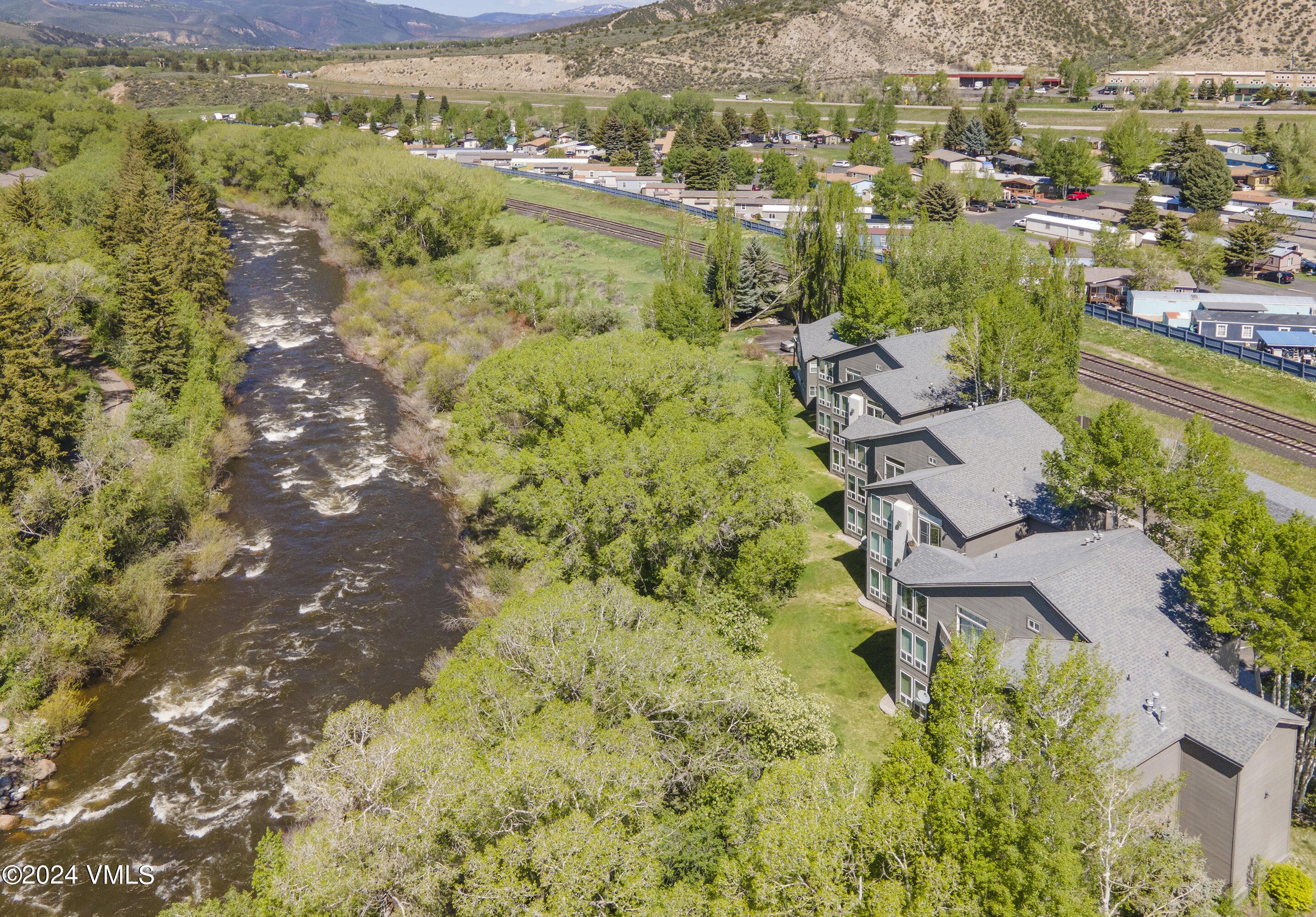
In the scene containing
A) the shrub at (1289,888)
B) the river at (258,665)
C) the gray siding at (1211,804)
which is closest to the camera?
the shrub at (1289,888)

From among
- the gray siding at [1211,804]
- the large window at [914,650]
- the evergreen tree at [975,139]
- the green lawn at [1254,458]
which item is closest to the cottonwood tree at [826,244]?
the green lawn at [1254,458]

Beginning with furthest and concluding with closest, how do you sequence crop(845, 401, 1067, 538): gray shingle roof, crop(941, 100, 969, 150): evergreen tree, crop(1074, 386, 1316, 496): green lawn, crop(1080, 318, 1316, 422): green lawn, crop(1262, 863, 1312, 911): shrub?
crop(941, 100, 969, 150): evergreen tree, crop(1080, 318, 1316, 422): green lawn, crop(1074, 386, 1316, 496): green lawn, crop(845, 401, 1067, 538): gray shingle roof, crop(1262, 863, 1312, 911): shrub

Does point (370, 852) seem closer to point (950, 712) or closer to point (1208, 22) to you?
point (950, 712)

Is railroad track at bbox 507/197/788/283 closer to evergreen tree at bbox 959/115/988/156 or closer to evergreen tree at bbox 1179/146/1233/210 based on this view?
evergreen tree at bbox 1179/146/1233/210

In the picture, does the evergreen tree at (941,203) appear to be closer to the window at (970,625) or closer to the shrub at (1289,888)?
the window at (970,625)

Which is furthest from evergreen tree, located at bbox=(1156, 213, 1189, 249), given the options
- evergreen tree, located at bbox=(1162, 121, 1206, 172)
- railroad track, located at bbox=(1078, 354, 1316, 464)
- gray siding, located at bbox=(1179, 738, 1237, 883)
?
gray siding, located at bbox=(1179, 738, 1237, 883)

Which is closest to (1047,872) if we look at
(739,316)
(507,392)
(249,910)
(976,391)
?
(249,910)
